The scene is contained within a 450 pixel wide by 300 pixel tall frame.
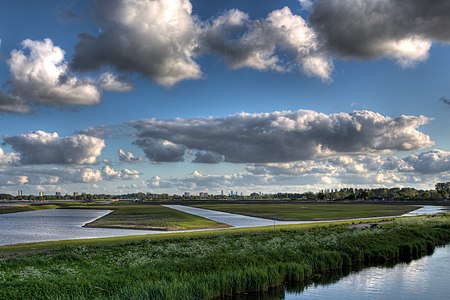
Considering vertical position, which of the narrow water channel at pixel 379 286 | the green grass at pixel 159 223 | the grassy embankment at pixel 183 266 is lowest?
the narrow water channel at pixel 379 286

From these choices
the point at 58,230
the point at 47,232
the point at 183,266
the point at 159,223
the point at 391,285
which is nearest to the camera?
the point at 183,266

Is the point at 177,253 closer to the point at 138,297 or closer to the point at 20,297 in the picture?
the point at 138,297

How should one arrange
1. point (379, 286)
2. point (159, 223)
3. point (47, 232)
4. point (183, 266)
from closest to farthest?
point (183, 266) < point (379, 286) < point (47, 232) < point (159, 223)

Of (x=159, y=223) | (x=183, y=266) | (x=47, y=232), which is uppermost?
(x=183, y=266)

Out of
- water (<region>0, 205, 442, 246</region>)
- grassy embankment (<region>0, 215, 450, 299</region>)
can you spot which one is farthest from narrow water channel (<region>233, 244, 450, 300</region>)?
water (<region>0, 205, 442, 246</region>)

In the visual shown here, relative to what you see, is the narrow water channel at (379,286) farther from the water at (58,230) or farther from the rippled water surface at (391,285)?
the water at (58,230)

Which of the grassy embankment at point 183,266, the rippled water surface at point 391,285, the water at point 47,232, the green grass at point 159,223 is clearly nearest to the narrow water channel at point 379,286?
the rippled water surface at point 391,285

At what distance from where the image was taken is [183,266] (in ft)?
106

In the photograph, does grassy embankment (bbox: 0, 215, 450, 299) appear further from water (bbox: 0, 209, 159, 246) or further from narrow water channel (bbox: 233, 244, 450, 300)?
water (bbox: 0, 209, 159, 246)

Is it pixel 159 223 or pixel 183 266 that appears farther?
pixel 159 223

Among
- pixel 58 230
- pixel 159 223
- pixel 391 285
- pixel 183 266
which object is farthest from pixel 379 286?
pixel 159 223

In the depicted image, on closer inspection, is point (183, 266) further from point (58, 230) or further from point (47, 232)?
point (58, 230)

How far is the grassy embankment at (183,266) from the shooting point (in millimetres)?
25344

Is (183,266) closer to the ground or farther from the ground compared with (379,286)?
farther from the ground
